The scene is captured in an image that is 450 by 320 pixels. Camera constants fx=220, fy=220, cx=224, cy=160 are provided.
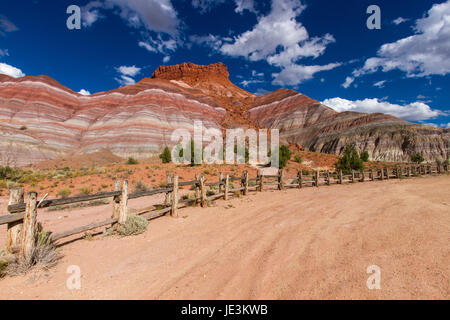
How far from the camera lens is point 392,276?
3.20m

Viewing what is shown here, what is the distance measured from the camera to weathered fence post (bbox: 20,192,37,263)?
3883mm

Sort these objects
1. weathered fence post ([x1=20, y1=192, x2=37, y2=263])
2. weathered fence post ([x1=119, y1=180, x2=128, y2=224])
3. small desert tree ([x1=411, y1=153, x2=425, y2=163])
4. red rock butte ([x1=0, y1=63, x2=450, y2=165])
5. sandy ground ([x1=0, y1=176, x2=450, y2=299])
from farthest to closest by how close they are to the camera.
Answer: red rock butte ([x1=0, y1=63, x2=450, y2=165]) < small desert tree ([x1=411, y1=153, x2=425, y2=163]) < weathered fence post ([x1=119, y1=180, x2=128, y2=224]) < weathered fence post ([x1=20, y1=192, x2=37, y2=263]) < sandy ground ([x1=0, y1=176, x2=450, y2=299])

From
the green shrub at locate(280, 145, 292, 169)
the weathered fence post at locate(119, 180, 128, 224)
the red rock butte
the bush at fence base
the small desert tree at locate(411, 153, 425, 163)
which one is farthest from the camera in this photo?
the red rock butte

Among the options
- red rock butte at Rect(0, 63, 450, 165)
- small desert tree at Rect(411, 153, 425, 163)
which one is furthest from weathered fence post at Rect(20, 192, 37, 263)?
small desert tree at Rect(411, 153, 425, 163)

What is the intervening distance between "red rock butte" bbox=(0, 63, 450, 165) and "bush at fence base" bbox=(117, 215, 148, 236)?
4650cm

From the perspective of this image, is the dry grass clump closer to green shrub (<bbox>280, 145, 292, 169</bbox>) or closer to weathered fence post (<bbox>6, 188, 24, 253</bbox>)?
weathered fence post (<bbox>6, 188, 24, 253</bbox>)

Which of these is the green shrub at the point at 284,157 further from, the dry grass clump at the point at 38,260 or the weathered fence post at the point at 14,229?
the weathered fence post at the point at 14,229

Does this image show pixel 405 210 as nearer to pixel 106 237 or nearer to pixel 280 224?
pixel 280 224

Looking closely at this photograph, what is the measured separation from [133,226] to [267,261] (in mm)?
3818

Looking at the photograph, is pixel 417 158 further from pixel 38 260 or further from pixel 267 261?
pixel 38 260

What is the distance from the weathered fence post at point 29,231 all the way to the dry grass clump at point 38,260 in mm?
73

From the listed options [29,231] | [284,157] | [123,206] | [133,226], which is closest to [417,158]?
[284,157]
